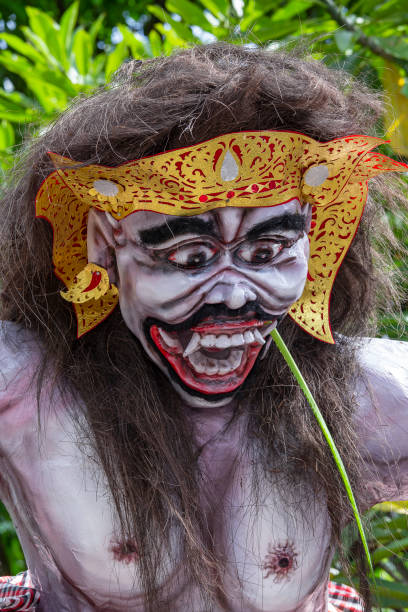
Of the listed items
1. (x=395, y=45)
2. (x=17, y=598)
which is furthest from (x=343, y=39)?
(x=17, y=598)

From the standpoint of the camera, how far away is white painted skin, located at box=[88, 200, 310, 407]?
31.6 inches

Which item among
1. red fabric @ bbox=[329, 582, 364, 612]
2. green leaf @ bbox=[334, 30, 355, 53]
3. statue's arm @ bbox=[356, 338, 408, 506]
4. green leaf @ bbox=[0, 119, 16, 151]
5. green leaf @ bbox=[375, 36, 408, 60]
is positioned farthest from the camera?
green leaf @ bbox=[0, 119, 16, 151]

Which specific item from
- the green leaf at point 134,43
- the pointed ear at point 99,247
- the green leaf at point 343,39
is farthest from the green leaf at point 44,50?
the pointed ear at point 99,247

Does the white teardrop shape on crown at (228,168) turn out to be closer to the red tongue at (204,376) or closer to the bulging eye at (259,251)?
the bulging eye at (259,251)

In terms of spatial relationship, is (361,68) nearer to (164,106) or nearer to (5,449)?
(164,106)

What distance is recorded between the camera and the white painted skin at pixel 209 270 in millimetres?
803

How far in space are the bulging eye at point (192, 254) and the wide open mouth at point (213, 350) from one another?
7 cm

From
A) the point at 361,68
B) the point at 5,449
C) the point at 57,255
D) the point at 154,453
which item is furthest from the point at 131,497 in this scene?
the point at 361,68

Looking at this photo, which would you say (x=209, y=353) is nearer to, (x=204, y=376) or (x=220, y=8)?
(x=204, y=376)

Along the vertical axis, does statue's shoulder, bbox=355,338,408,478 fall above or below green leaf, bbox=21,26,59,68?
below

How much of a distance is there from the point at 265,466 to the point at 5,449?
309 mm

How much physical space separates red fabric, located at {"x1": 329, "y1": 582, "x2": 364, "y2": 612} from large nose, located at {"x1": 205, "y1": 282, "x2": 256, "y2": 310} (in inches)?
23.2

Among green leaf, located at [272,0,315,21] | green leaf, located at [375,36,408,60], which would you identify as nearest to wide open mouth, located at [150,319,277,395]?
green leaf, located at [375,36,408,60]

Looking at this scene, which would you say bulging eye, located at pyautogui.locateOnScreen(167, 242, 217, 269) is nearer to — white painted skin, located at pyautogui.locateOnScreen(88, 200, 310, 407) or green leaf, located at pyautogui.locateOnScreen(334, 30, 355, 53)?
white painted skin, located at pyautogui.locateOnScreen(88, 200, 310, 407)
